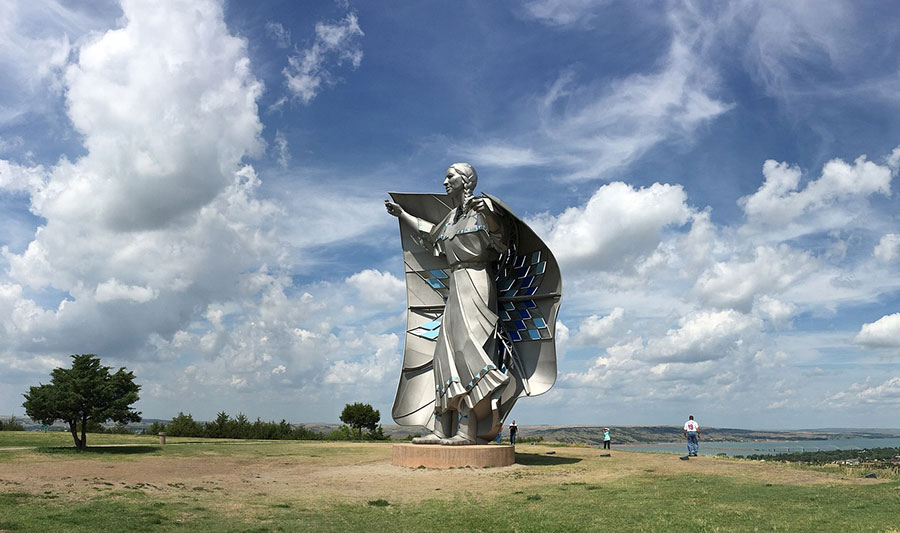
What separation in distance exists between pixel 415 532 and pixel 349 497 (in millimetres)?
3959

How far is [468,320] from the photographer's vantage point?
1936 cm

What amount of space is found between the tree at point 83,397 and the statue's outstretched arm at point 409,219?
465 inches

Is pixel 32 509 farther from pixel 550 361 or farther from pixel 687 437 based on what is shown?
pixel 687 437

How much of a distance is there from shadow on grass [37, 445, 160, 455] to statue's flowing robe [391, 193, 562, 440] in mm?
10330

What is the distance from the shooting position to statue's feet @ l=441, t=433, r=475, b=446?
741 inches

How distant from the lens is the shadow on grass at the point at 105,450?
73.6 feet

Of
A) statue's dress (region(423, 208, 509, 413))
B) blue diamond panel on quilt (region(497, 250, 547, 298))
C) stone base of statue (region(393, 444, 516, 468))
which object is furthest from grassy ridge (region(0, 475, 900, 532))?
blue diamond panel on quilt (region(497, 250, 547, 298))

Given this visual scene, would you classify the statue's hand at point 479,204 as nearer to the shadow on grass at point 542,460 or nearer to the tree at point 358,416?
the shadow on grass at point 542,460

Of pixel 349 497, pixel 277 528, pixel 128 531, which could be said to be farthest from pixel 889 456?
pixel 128 531

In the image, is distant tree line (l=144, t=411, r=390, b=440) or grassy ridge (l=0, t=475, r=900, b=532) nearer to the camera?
Result: grassy ridge (l=0, t=475, r=900, b=532)

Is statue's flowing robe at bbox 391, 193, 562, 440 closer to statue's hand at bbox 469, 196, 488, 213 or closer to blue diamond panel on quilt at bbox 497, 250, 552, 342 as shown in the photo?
blue diamond panel on quilt at bbox 497, 250, 552, 342

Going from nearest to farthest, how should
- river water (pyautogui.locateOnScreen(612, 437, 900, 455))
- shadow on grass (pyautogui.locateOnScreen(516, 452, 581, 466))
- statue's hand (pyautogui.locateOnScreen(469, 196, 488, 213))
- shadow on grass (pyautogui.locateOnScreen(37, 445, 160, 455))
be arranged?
statue's hand (pyautogui.locateOnScreen(469, 196, 488, 213))
shadow on grass (pyautogui.locateOnScreen(516, 452, 581, 466))
shadow on grass (pyautogui.locateOnScreen(37, 445, 160, 455))
river water (pyautogui.locateOnScreen(612, 437, 900, 455))

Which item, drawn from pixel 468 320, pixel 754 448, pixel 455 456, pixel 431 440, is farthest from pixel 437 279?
pixel 754 448

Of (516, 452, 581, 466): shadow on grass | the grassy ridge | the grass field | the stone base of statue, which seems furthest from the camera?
(516, 452, 581, 466): shadow on grass
